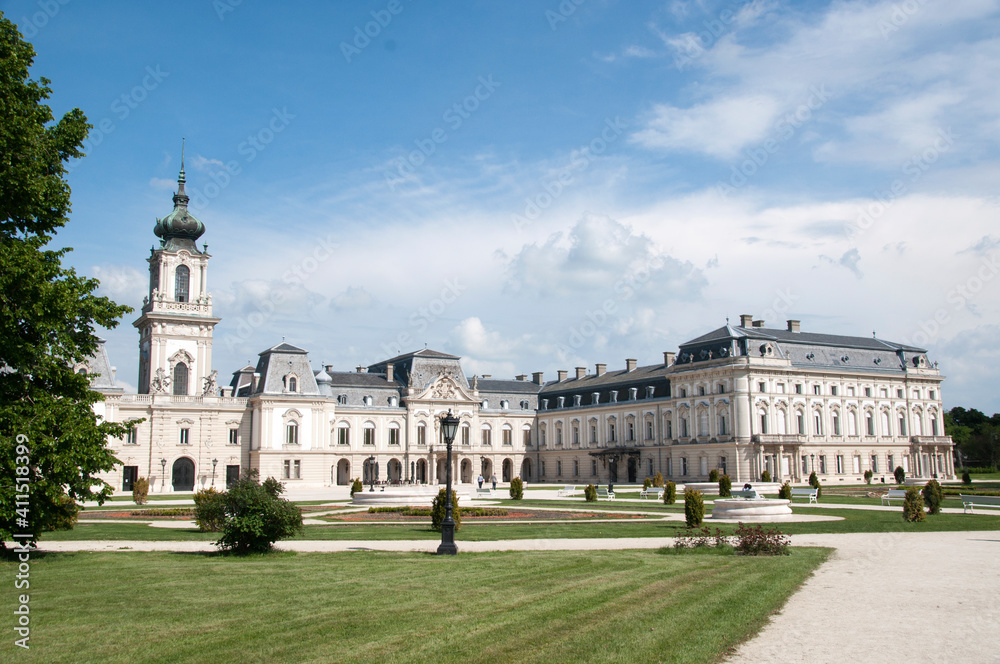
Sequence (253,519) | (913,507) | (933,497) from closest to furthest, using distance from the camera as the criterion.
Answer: (253,519) → (913,507) → (933,497)

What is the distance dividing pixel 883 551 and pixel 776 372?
51.6m

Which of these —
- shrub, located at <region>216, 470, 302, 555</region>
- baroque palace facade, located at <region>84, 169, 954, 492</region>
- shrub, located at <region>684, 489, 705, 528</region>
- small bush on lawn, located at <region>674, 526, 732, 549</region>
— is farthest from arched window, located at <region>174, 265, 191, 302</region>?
small bush on lawn, located at <region>674, 526, 732, 549</region>

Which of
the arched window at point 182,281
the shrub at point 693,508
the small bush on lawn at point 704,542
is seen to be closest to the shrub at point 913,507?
the shrub at point 693,508

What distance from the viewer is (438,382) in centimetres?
8094

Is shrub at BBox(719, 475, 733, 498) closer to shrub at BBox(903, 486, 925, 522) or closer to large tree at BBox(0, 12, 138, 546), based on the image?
shrub at BBox(903, 486, 925, 522)

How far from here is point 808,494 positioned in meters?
40.3

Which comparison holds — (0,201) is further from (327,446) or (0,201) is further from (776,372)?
(776,372)

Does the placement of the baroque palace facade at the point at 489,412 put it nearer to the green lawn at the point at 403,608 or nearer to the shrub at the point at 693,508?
the shrub at the point at 693,508

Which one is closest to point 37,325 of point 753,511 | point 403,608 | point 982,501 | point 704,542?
point 403,608

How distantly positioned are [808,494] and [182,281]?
4925cm

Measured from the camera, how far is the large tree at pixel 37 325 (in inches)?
550

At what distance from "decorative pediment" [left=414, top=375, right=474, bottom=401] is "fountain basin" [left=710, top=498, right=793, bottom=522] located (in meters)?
55.0

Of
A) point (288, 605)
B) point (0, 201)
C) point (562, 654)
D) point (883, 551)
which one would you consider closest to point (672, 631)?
point (562, 654)

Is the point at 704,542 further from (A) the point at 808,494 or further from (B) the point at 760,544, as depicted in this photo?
(A) the point at 808,494
